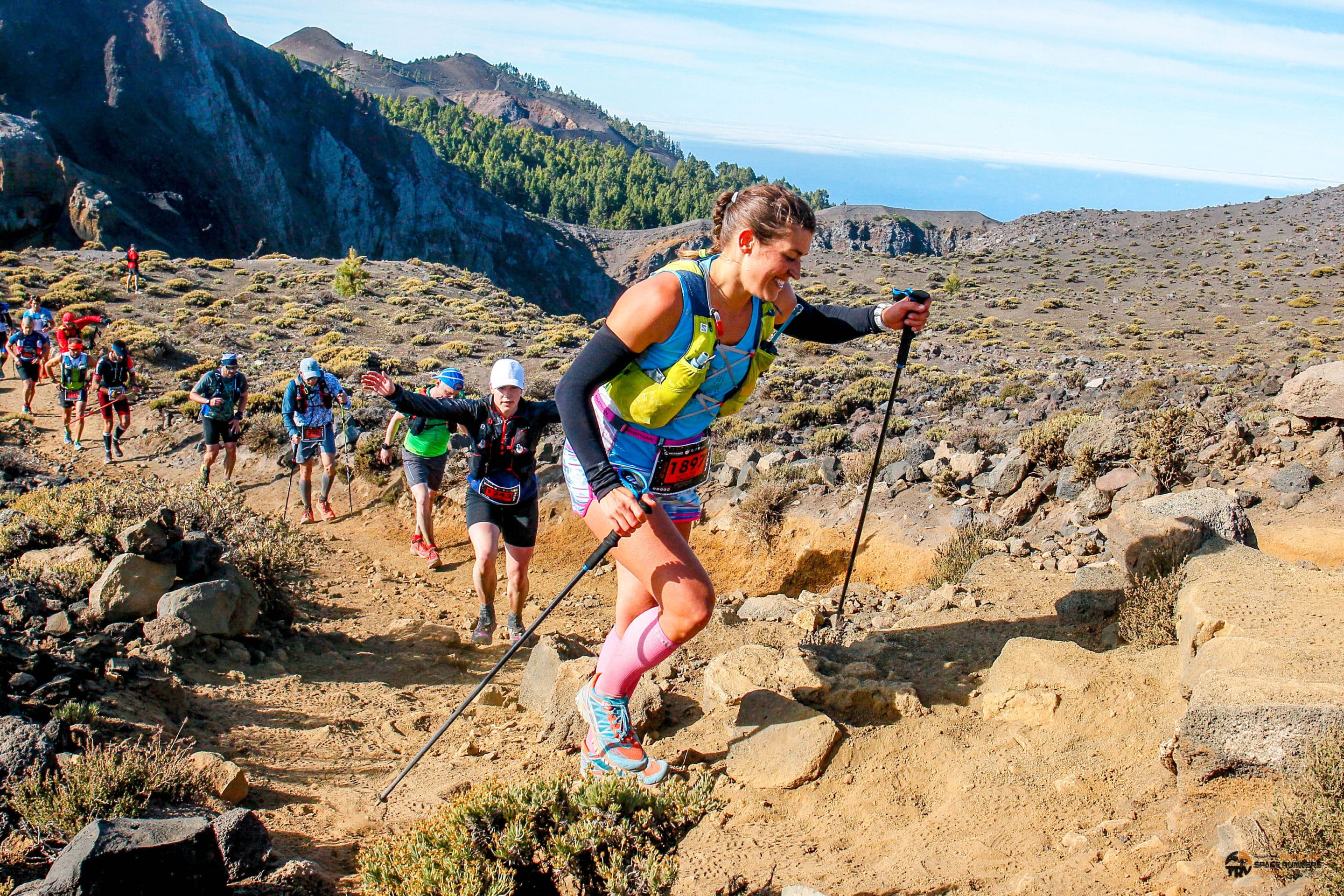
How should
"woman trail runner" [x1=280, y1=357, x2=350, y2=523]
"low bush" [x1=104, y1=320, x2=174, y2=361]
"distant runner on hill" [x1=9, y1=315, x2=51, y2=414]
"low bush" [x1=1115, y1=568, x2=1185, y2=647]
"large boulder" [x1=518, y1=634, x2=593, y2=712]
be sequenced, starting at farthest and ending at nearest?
"low bush" [x1=104, y1=320, x2=174, y2=361] → "distant runner on hill" [x1=9, y1=315, x2=51, y2=414] → "woman trail runner" [x1=280, y1=357, x2=350, y2=523] → "large boulder" [x1=518, y1=634, x2=593, y2=712] → "low bush" [x1=1115, y1=568, x2=1185, y2=647]

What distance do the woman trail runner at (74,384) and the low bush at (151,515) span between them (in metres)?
6.40

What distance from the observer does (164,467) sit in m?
12.7

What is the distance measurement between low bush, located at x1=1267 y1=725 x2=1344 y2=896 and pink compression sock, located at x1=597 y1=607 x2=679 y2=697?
2037 mm

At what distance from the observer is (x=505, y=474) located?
6.20 metres

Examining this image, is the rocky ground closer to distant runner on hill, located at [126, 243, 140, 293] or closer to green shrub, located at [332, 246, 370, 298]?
distant runner on hill, located at [126, 243, 140, 293]

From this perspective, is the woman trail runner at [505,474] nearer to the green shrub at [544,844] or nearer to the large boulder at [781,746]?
the large boulder at [781,746]

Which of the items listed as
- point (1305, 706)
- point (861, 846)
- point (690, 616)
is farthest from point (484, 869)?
point (1305, 706)

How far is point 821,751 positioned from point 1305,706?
1.76 m

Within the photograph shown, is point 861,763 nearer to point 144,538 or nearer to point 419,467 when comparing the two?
point 144,538

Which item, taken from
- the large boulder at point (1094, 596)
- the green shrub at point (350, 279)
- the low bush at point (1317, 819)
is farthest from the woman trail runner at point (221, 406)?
the green shrub at point (350, 279)

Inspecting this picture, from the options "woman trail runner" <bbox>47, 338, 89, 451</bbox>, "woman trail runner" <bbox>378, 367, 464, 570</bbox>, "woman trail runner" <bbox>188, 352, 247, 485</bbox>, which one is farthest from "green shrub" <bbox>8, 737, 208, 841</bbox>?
"woman trail runner" <bbox>47, 338, 89, 451</bbox>

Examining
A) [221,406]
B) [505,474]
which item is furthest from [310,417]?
[505,474]

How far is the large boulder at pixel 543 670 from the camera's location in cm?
481

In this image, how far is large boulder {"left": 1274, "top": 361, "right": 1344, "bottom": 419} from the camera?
7492mm
